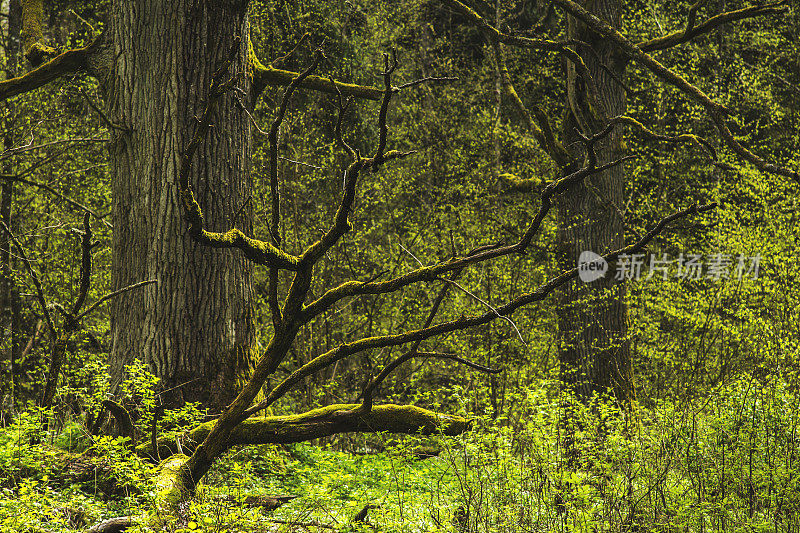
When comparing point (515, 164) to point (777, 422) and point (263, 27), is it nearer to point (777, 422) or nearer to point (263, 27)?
point (263, 27)

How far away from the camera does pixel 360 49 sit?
11391 mm

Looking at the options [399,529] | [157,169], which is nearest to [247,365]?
[157,169]

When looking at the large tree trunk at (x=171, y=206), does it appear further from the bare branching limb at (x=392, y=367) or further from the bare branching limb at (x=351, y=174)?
the bare branching limb at (x=351, y=174)

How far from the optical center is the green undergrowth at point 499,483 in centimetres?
341

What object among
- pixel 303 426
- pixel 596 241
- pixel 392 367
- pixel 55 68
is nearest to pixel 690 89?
pixel 596 241

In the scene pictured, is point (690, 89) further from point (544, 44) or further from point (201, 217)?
point (201, 217)

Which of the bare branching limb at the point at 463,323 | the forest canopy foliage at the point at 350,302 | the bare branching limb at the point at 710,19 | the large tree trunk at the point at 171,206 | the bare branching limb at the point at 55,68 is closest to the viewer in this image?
the bare branching limb at the point at 463,323

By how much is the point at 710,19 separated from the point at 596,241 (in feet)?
8.94

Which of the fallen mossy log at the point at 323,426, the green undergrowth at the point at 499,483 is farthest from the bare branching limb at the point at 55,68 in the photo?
the fallen mossy log at the point at 323,426

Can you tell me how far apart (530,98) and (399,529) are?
12.1 metres

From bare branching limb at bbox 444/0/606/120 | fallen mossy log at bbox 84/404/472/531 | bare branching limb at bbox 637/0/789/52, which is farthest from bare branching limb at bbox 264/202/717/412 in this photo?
bare branching limb at bbox 444/0/606/120

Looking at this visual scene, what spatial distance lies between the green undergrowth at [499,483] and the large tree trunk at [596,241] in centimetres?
298

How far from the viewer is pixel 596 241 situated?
7914 mm

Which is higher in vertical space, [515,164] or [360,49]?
[360,49]
